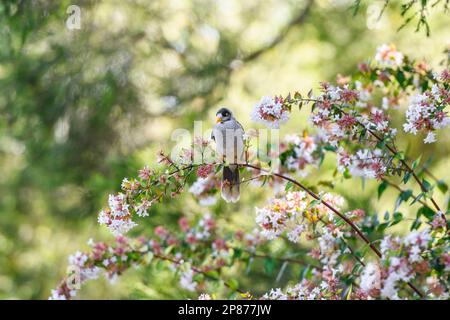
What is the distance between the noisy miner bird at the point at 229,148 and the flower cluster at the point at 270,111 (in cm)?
31

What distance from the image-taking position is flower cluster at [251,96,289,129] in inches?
70.4

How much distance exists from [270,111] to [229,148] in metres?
0.69

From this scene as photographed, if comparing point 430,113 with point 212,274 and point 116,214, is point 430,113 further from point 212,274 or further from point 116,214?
point 212,274

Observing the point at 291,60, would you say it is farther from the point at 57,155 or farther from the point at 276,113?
the point at 276,113

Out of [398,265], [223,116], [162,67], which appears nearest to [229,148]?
[223,116]

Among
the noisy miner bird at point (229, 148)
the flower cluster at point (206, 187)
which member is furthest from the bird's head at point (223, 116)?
the flower cluster at point (206, 187)

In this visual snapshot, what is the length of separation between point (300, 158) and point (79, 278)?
987 mm

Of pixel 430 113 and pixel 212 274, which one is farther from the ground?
pixel 430 113

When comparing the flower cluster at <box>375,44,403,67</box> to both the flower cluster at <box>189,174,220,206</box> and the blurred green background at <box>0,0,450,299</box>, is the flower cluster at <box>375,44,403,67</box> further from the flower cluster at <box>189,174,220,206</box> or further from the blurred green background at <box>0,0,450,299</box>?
the blurred green background at <box>0,0,450,299</box>

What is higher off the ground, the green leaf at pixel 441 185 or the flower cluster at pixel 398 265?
the green leaf at pixel 441 185

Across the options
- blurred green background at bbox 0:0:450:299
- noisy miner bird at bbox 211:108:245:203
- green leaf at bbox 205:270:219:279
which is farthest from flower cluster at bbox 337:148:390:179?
blurred green background at bbox 0:0:450:299

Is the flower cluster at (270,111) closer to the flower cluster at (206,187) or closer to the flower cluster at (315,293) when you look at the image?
the flower cluster at (315,293)

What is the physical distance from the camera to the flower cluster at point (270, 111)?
179 centimetres

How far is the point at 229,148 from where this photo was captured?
2.46 meters
